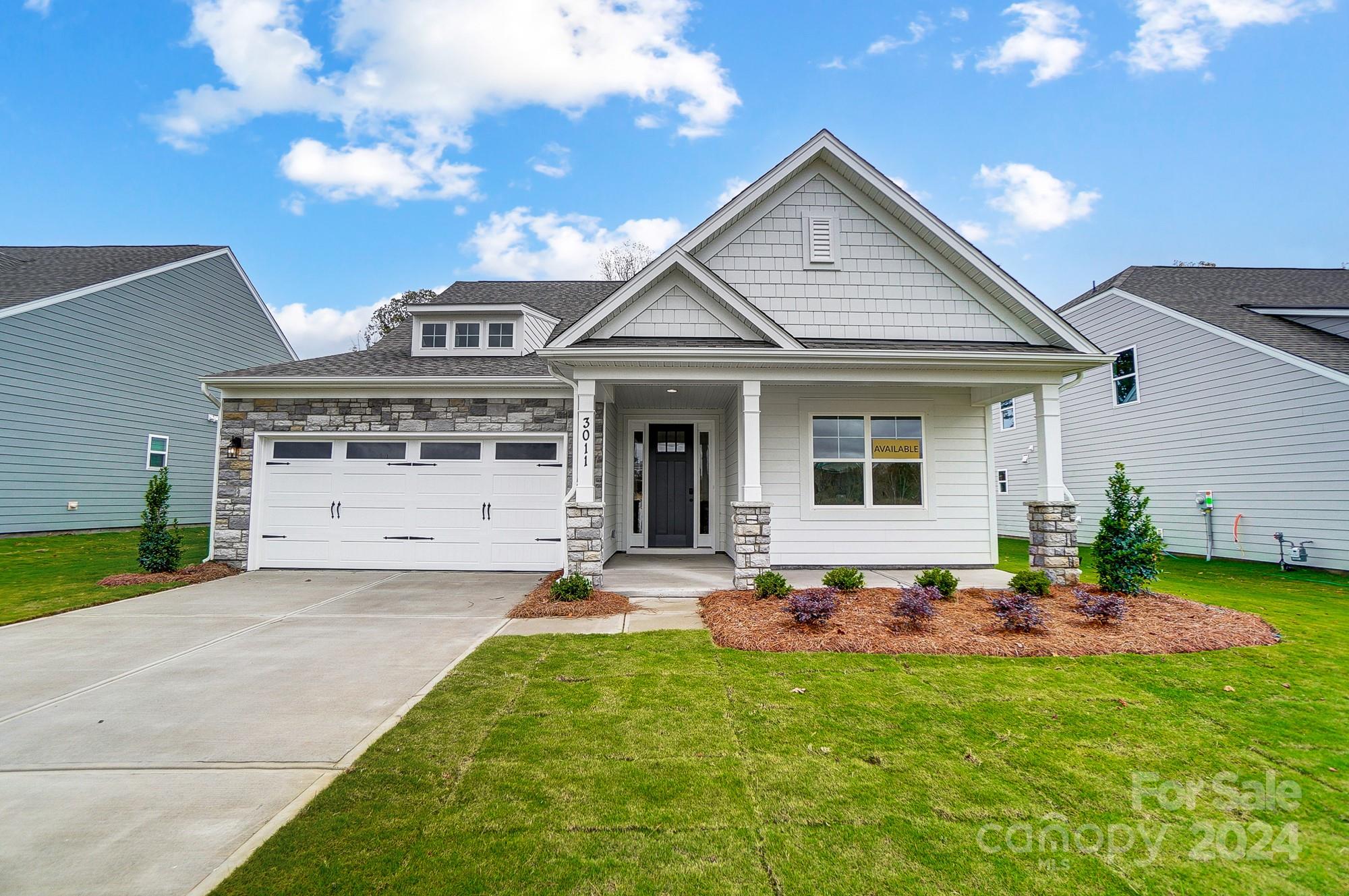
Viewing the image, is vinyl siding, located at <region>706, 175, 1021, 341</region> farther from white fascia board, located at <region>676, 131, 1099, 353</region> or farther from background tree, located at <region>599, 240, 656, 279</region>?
background tree, located at <region>599, 240, 656, 279</region>

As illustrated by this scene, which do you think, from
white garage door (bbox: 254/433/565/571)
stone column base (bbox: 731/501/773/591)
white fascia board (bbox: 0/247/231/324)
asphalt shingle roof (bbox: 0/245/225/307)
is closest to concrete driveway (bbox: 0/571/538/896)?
white garage door (bbox: 254/433/565/571)

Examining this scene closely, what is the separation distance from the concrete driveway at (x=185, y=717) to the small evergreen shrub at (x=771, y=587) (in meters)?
3.09

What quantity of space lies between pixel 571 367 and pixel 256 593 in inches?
211

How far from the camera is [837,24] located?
417 inches

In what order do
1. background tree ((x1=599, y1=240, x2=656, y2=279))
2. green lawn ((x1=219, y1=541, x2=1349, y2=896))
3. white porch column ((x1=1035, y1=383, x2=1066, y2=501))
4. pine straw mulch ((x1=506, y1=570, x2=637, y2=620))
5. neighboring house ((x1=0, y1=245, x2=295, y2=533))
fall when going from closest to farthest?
green lawn ((x1=219, y1=541, x2=1349, y2=896))
pine straw mulch ((x1=506, y1=570, x2=637, y2=620))
white porch column ((x1=1035, y1=383, x2=1066, y2=501))
neighboring house ((x1=0, y1=245, x2=295, y2=533))
background tree ((x1=599, y1=240, x2=656, y2=279))

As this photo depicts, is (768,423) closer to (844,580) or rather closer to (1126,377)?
(844,580)

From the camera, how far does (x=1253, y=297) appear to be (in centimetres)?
1277

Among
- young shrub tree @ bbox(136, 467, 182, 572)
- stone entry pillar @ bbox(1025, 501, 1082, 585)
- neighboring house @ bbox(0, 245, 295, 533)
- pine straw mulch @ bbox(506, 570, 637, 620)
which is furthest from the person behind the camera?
neighboring house @ bbox(0, 245, 295, 533)

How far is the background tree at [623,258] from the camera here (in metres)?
25.9

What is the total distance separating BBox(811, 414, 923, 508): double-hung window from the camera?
9.39m

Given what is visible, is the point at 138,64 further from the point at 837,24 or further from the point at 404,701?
the point at 404,701

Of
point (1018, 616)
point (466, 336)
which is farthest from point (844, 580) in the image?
point (466, 336)

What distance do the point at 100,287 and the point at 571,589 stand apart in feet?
49.1

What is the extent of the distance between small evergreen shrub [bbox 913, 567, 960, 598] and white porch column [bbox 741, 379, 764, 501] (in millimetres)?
2225
